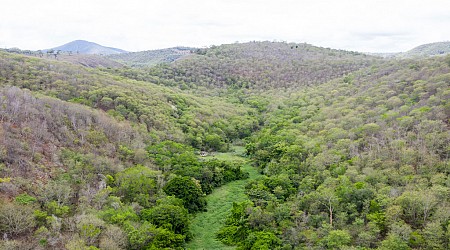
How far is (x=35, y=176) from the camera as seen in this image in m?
42.4

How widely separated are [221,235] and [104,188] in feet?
59.4

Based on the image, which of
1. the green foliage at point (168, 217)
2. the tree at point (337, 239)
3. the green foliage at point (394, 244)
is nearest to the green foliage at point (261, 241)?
the tree at point (337, 239)

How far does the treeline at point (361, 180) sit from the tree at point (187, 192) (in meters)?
7.38

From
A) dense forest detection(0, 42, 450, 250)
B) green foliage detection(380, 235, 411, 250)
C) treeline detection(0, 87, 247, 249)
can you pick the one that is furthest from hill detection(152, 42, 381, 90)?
green foliage detection(380, 235, 411, 250)

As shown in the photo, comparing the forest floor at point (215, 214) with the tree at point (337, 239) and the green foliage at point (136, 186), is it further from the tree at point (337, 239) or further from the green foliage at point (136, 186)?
the tree at point (337, 239)

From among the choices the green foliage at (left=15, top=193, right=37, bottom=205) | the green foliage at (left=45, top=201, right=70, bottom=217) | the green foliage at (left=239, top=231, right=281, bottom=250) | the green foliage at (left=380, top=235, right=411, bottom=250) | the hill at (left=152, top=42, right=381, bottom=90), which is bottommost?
the green foliage at (left=239, top=231, right=281, bottom=250)

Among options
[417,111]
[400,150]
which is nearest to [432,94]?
[417,111]

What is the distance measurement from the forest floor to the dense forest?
1.10 metres

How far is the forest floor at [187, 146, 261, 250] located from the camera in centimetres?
4488

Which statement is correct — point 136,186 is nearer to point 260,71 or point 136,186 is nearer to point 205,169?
point 205,169

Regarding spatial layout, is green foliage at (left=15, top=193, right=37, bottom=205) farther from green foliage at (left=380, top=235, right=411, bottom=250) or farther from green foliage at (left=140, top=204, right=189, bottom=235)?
green foliage at (left=380, top=235, right=411, bottom=250)

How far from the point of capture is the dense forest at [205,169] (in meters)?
37.4

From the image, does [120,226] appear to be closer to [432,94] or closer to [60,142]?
[60,142]

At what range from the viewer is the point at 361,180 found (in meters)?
47.2
